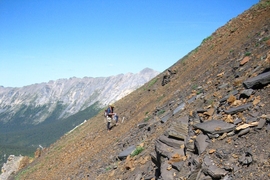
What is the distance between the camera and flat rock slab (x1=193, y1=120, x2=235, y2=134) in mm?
8703

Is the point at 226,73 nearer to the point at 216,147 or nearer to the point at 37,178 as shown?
the point at 216,147

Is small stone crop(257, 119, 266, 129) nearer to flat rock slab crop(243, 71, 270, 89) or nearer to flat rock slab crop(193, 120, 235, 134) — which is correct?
flat rock slab crop(193, 120, 235, 134)

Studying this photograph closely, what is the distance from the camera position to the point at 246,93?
1012cm

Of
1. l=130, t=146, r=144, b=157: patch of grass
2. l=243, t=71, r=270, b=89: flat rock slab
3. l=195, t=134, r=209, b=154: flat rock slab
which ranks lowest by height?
l=130, t=146, r=144, b=157: patch of grass

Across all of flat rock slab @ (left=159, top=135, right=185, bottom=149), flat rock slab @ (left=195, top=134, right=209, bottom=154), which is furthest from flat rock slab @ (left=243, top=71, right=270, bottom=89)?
flat rock slab @ (left=159, top=135, right=185, bottom=149)

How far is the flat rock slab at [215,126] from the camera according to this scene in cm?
870

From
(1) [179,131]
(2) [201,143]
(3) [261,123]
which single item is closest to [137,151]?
(1) [179,131]

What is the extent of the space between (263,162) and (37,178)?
23133 mm

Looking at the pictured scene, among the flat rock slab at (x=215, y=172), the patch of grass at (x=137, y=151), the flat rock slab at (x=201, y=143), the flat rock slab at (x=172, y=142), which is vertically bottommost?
the flat rock slab at (x=215, y=172)

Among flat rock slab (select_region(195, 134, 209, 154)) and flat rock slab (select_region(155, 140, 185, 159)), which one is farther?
flat rock slab (select_region(155, 140, 185, 159))

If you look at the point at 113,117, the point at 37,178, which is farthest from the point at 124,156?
the point at 37,178

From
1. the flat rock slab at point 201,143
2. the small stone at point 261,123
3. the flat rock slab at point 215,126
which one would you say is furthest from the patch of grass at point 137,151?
the small stone at point 261,123

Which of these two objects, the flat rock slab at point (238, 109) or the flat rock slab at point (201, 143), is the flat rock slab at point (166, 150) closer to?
the flat rock slab at point (201, 143)

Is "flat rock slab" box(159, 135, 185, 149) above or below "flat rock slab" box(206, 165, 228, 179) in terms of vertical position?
above
